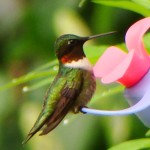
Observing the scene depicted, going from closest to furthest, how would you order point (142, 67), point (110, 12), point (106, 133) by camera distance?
point (142, 67) < point (106, 133) < point (110, 12)

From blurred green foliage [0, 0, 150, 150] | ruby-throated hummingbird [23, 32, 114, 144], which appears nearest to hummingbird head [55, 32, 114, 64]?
ruby-throated hummingbird [23, 32, 114, 144]

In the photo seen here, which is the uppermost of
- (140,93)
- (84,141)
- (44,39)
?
(140,93)

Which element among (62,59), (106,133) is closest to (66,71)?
(62,59)

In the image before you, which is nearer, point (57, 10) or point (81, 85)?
point (81, 85)

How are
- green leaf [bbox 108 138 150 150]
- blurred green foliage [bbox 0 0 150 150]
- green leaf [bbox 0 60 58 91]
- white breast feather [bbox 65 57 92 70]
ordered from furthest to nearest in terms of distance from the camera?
1. blurred green foliage [bbox 0 0 150 150]
2. green leaf [bbox 0 60 58 91]
3. green leaf [bbox 108 138 150 150]
4. white breast feather [bbox 65 57 92 70]

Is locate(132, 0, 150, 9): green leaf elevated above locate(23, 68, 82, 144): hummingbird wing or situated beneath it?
elevated above

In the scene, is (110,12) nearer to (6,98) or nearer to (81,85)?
(6,98)

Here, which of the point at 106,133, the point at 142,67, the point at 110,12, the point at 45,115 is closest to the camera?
the point at 45,115

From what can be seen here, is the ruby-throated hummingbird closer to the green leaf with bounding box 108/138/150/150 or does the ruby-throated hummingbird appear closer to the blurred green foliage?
the green leaf with bounding box 108/138/150/150

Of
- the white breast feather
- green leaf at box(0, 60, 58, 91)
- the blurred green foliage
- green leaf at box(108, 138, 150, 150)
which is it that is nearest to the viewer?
the white breast feather
